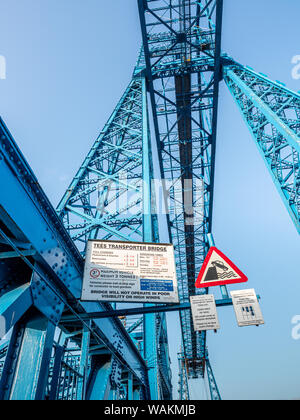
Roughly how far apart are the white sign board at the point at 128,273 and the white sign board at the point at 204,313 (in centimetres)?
42

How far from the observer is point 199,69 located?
14.1m

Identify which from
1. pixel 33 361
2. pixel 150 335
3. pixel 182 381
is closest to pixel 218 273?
pixel 33 361

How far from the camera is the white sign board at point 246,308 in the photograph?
4.49 metres

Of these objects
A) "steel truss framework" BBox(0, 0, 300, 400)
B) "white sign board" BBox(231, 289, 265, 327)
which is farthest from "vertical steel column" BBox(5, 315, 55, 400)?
"white sign board" BBox(231, 289, 265, 327)

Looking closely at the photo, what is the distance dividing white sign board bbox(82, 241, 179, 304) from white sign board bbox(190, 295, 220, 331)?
42cm

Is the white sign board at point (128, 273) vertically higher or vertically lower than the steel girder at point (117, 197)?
lower

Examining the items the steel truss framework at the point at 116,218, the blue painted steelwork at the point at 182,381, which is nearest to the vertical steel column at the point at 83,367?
the steel truss framework at the point at 116,218

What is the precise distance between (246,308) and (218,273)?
76 centimetres

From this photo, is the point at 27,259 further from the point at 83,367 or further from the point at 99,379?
the point at 99,379

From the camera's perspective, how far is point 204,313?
4551 millimetres

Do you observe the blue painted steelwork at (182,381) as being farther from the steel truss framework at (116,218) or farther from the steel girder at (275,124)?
the steel girder at (275,124)
